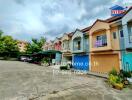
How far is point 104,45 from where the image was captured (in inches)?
725

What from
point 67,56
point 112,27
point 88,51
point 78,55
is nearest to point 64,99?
point 112,27

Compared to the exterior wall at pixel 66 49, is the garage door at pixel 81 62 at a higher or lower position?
lower

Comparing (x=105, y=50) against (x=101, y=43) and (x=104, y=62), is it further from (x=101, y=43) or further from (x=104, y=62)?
(x=104, y=62)

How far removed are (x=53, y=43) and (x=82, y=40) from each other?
50.5ft

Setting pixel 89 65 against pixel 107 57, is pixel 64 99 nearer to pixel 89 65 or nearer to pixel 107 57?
pixel 107 57

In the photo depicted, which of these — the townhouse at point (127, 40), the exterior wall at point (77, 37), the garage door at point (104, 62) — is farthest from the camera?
the exterior wall at point (77, 37)

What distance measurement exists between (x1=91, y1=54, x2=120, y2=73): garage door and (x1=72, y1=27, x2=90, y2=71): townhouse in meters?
1.75

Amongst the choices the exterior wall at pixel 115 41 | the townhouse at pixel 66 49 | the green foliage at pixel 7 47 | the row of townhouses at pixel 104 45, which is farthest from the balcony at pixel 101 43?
the green foliage at pixel 7 47

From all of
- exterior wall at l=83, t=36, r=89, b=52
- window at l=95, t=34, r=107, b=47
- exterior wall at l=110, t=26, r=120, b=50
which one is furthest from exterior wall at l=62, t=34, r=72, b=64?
exterior wall at l=110, t=26, r=120, b=50

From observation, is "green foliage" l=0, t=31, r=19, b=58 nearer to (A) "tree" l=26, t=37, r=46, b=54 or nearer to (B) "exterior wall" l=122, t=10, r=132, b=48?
(A) "tree" l=26, t=37, r=46, b=54

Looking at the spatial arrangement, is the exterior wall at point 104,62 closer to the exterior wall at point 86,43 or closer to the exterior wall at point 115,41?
the exterior wall at point 115,41

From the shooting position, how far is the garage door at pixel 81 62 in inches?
869

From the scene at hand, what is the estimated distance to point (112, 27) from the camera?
17266mm

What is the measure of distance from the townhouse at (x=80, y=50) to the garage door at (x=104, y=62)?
175cm
